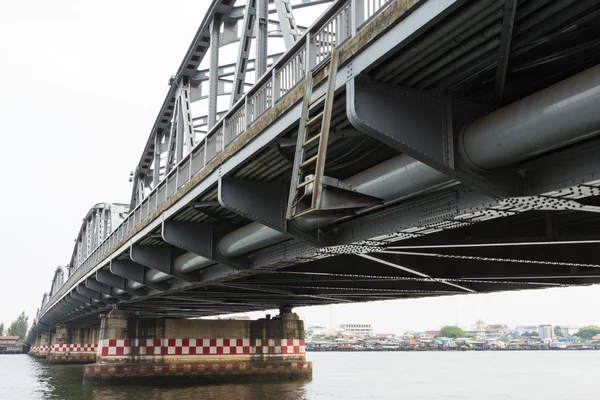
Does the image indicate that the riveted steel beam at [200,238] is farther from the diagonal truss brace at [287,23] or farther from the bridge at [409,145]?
the diagonal truss brace at [287,23]

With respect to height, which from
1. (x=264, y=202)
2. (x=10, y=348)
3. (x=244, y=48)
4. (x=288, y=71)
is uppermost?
(x=244, y=48)

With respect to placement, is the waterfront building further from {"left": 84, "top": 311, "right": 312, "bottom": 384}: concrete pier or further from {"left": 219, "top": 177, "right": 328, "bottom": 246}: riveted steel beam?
{"left": 219, "top": 177, "right": 328, "bottom": 246}: riveted steel beam

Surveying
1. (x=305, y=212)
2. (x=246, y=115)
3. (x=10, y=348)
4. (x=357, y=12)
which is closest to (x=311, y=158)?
(x=305, y=212)

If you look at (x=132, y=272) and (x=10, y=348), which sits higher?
(x=132, y=272)

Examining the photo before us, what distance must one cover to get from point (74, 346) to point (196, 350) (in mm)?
52615

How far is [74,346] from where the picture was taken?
8656 centimetres

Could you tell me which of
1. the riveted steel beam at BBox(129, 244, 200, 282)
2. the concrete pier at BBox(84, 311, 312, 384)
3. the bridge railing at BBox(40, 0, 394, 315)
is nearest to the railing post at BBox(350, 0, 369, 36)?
the bridge railing at BBox(40, 0, 394, 315)

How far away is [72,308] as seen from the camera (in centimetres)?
6156

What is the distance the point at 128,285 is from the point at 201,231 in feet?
51.8

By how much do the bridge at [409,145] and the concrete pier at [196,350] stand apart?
20391mm

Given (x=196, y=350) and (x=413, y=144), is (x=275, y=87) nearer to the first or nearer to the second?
(x=413, y=144)

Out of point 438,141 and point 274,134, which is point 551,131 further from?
A: point 274,134

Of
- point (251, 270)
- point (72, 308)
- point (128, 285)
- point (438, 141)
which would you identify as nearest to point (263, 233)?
point (251, 270)

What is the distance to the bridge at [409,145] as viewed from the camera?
732 cm
